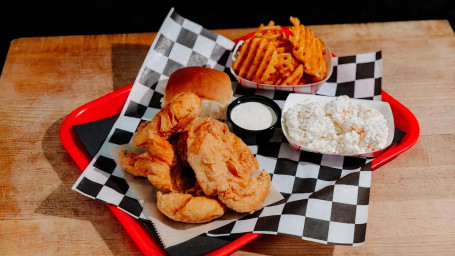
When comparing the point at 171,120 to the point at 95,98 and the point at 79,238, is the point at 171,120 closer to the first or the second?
the point at 79,238

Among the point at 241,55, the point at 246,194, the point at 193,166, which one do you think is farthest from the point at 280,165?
the point at 241,55

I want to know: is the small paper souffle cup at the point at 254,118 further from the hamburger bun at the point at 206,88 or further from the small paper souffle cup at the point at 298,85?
the small paper souffle cup at the point at 298,85

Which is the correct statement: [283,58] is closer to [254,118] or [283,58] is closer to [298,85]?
[298,85]

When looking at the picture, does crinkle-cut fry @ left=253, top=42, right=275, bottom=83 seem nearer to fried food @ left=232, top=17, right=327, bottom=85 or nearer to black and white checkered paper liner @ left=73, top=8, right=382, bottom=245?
fried food @ left=232, top=17, right=327, bottom=85

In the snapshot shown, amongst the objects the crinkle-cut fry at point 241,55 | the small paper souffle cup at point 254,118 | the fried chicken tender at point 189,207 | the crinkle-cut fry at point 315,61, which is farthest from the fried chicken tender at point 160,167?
the crinkle-cut fry at point 315,61

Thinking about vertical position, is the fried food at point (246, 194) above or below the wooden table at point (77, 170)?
above

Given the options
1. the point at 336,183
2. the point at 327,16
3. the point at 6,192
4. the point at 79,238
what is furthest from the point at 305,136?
the point at 327,16

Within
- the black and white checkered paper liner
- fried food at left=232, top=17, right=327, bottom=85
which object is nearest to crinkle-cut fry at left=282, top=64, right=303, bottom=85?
fried food at left=232, top=17, right=327, bottom=85
